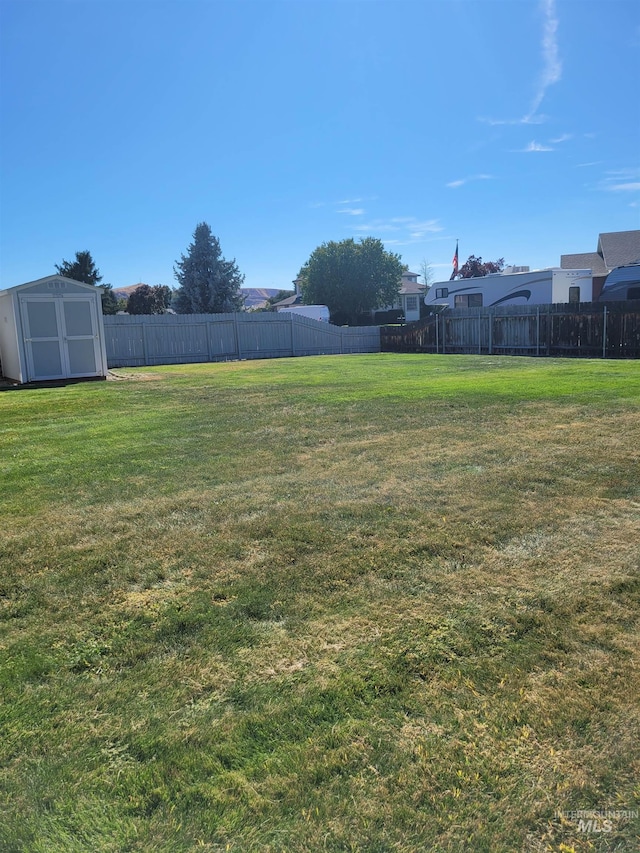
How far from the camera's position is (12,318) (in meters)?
16.3

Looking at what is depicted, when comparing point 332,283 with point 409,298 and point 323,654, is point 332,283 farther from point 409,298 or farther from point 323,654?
point 323,654

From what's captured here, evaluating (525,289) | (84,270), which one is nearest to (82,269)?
(84,270)

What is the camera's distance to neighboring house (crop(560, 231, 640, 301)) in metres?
38.6

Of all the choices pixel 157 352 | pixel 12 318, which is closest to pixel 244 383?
pixel 12 318

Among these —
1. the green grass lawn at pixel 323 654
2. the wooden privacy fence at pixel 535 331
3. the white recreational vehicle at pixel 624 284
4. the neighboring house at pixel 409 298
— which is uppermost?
the neighboring house at pixel 409 298

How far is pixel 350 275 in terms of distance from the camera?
5559 cm

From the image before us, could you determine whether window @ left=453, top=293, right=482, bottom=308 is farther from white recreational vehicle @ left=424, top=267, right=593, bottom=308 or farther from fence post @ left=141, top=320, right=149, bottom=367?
fence post @ left=141, top=320, right=149, bottom=367

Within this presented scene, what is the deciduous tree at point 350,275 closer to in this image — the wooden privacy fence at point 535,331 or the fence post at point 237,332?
the wooden privacy fence at point 535,331

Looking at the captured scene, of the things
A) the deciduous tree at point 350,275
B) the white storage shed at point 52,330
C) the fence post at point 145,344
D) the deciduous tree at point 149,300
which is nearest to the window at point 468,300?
the fence post at point 145,344

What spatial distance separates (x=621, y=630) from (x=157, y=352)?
81.8 feet

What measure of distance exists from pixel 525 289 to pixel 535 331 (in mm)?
8855

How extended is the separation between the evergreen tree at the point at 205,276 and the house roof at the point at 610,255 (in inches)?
904

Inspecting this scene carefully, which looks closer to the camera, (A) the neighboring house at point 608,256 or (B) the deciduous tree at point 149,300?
(A) the neighboring house at point 608,256

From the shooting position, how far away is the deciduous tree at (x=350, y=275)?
55562mm
